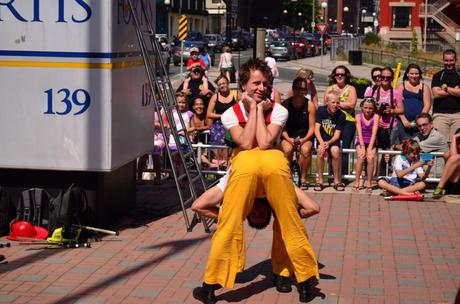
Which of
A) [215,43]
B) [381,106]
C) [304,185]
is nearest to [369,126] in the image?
[381,106]

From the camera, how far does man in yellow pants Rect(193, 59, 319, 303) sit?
271 inches

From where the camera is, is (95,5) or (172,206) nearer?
(95,5)

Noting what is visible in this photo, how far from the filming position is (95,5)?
8984mm

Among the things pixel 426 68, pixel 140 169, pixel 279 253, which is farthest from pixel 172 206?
pixel 426 68

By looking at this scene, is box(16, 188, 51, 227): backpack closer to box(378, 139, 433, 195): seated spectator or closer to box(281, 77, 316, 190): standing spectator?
box(281, 77, 316, 190): standing spectator

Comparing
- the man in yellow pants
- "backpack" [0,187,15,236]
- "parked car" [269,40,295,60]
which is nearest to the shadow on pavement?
the man in yellow pants

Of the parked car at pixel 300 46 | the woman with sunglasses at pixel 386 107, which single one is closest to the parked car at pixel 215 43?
the parked car at pixel 300 46

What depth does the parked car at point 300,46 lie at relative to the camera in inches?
2632

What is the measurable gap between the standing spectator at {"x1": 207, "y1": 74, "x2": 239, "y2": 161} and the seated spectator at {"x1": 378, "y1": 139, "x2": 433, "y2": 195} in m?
2.55

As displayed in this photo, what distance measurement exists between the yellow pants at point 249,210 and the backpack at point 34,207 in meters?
2.94

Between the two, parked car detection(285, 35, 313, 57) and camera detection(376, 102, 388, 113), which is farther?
parked car detection(285, 35, 313, 57)

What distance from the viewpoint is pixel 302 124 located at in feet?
40.6

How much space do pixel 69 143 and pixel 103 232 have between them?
101 centimetres

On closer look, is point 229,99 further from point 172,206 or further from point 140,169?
point 172,206
